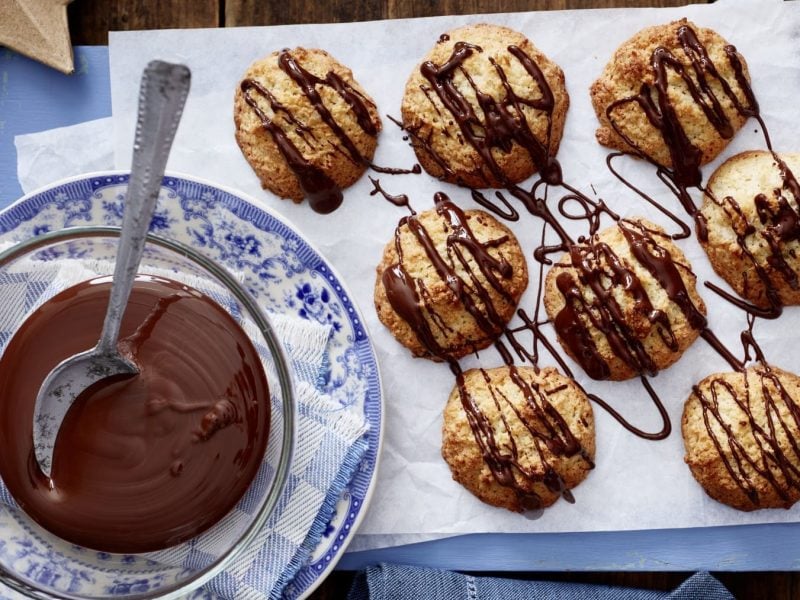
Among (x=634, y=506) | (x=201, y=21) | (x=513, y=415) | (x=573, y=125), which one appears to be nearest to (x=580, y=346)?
(x=513, y=415)

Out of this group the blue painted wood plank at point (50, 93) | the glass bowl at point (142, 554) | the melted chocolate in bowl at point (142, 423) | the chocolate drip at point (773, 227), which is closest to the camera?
the melted chocolate in bowl at point (142, 423)

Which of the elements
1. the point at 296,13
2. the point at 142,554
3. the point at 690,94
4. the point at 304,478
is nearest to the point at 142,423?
the point at 142,554

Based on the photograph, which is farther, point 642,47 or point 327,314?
point 642,47

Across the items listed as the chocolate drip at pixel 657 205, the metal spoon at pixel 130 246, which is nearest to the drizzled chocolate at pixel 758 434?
the chocolate drip at pixel 657 205

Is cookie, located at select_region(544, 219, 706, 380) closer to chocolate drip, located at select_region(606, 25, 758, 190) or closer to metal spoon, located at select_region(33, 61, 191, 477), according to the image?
chocolate drip, located at select_region(606, 25, 758, 190)

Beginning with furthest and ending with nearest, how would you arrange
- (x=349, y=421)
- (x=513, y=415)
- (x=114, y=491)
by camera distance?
(x=513, y=415)
(x=349, y=421)
(x=114, y=491)

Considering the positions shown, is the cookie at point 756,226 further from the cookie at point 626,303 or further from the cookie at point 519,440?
the cookie at point 519,440

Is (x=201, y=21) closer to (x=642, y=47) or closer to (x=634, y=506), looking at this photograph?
(x=642, y=47)
